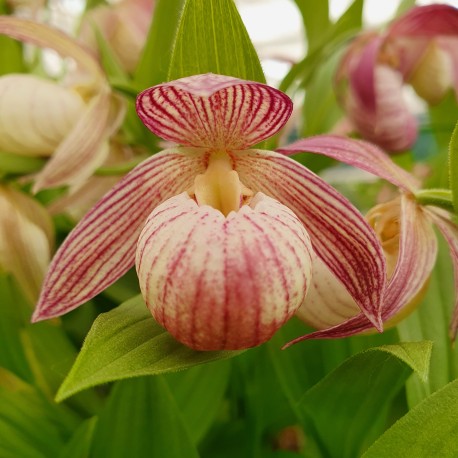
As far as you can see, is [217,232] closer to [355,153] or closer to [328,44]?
[355,153]

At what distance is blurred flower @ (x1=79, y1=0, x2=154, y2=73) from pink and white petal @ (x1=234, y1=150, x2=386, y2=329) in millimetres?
727

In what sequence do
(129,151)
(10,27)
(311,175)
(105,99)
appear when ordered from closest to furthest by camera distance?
1. (311,175)
2. (10,27)
3. (105,99)
4. (129,151)

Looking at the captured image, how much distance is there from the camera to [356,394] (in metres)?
0.69

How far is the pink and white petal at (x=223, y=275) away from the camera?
49 cm

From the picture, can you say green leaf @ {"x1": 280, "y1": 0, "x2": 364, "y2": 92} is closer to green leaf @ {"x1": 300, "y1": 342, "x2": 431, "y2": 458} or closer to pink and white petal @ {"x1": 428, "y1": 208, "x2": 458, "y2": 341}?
pink and white petal @ {"x1": 428, "y1": 208, "x2": 458, "y2": 341}

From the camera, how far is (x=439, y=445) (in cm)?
54

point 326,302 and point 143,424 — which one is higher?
point 326,302

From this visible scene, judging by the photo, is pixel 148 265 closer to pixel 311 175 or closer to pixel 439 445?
pixel 311 175

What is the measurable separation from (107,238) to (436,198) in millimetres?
363

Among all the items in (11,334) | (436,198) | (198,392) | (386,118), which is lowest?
(198,392)

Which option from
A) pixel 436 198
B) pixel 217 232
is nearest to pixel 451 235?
pixel 436 198

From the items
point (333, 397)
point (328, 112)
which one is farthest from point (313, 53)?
point (333, 397)

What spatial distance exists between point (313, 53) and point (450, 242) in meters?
0.50

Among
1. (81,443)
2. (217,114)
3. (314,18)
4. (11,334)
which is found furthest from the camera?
(314,18)
